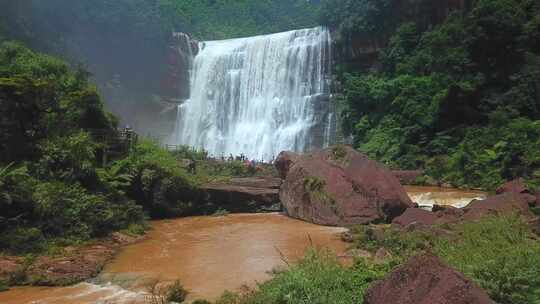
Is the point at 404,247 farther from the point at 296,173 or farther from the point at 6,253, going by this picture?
the point at 6,253

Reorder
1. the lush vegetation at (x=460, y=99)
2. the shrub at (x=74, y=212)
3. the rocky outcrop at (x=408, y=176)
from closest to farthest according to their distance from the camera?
the shrub at (x=74, y=212) → the lush vegetation at (x=460, y=99) → the rocky outcrop at (x=408, y=176)

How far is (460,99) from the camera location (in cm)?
2211

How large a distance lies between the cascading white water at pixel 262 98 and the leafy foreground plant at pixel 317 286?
2921 centimetres

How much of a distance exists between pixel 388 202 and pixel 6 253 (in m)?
7.72

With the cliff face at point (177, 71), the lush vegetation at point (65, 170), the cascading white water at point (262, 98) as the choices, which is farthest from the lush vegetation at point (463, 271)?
the cliff face at point (177, 71)

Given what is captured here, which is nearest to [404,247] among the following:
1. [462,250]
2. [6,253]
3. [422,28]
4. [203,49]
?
[462,250]

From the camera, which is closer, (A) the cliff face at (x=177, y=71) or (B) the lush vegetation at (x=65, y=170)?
(B) the lush vegetation at (x=65, y=170)

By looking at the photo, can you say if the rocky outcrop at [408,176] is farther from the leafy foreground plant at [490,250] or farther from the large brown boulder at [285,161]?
the leafy foreground plant at [490,250]

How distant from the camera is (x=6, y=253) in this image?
7965mm

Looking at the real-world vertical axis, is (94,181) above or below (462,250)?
above

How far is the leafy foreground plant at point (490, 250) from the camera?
4.07 m

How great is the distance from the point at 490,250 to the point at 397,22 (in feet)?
102

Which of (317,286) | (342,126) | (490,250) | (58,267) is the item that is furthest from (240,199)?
(342,126)

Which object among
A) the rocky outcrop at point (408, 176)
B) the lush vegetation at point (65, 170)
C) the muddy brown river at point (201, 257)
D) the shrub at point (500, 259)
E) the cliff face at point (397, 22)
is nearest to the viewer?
the shrub at point (500, 259)
